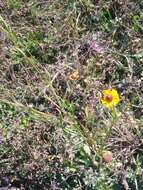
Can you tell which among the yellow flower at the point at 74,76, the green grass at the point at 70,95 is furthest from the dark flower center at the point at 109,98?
the yellow flower at the point at 74,76

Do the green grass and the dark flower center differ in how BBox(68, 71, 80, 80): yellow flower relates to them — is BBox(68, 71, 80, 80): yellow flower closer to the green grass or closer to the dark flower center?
the green grass

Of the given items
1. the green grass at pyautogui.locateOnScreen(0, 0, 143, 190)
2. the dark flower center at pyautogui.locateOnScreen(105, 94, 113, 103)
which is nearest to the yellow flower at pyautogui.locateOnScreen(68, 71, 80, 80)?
the green grass at pyautogui.locateOnScreen(0, 0, 143, 190)

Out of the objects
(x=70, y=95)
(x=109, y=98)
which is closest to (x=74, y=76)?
(x=70, y=95)

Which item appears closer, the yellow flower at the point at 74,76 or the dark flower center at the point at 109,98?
the dark flower center at the point at 109,98

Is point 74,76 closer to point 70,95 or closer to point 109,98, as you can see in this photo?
point 70,95

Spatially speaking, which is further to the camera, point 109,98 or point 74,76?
point 74,76

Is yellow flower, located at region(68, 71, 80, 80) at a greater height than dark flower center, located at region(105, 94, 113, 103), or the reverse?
yellow flower, located at region(68, 71, 80, 80)

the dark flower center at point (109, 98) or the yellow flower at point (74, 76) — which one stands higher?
the yellow flower at point (74, 76)

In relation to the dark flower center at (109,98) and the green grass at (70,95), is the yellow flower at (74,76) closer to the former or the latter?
the green grass at (70,95)
